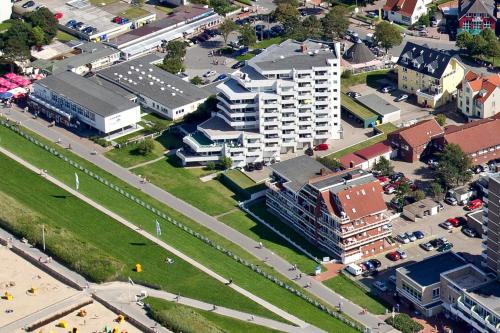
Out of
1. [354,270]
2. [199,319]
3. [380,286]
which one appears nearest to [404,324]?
[380,286]

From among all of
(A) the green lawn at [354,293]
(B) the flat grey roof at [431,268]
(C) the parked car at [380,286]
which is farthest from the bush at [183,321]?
(B) the flat grey roof at [431,268]

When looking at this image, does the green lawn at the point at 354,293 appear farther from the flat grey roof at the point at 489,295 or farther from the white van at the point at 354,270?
the flat grey roof at the point at 489,295

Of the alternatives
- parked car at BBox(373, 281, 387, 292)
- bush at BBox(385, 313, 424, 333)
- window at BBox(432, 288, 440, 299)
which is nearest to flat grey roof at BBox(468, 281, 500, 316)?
window at BBox(432, 288, 440, 299)

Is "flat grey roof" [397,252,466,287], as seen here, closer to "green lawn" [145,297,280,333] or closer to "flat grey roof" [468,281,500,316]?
"flat grey roof" [468,281,500,316]

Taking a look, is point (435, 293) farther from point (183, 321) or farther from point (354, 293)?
point (183, 321)

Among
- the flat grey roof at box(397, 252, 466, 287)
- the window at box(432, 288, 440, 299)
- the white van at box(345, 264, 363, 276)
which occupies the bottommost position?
the white van at box(345, 264, 363, 276)
